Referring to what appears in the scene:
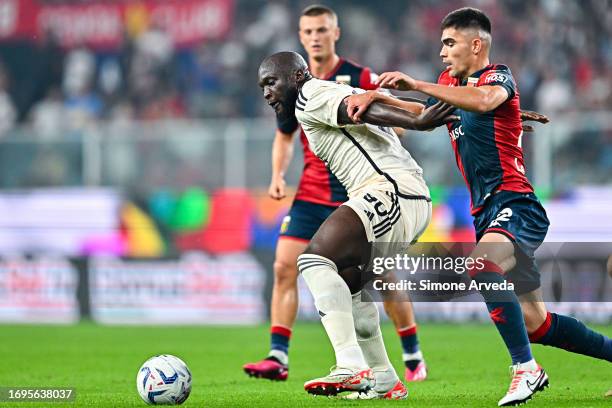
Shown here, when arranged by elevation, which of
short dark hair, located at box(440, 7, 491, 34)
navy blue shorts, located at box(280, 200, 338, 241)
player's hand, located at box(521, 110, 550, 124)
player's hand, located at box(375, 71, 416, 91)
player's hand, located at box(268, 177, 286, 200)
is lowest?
navy blue shorts, located at box(280, 200, 338, 241)

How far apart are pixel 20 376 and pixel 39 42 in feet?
36.2

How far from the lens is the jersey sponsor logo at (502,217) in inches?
237

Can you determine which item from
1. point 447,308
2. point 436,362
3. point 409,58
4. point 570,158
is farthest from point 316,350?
point 409,58

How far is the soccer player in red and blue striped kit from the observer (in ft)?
19.0

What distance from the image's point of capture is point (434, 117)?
554 cm

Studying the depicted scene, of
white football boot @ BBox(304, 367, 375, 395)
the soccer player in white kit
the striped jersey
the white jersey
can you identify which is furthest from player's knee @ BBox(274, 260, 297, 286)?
white football boot @ BBox(304, 367, 375, 395)

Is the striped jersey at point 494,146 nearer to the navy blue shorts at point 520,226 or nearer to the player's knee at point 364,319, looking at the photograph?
the navy blue shorts at point 520,226

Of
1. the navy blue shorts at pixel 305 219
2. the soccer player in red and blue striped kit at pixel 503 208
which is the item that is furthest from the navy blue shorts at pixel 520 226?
the navy blue shorts at pixel 305 219

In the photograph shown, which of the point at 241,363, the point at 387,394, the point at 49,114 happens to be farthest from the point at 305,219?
the point at 49,114

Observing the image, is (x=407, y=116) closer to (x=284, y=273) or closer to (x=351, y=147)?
(x=351, y=147)

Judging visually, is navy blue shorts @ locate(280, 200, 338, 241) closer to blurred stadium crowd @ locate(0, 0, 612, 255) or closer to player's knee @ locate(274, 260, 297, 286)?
player's knee @ locate(274, 260, 297, 286)

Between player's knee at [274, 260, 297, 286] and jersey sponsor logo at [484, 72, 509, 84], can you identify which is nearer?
jersey sponsor logo at [484, 72, 509, 84]

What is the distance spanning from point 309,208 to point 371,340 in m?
2.27

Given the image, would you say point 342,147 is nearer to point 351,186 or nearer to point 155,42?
point 351,186
